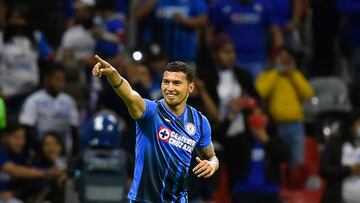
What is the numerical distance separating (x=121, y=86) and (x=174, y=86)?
53 cm

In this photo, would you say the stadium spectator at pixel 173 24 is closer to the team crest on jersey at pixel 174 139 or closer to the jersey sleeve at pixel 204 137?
the jersey sleeve at pixel 204 137

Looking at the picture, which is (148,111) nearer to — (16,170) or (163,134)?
(163,134)

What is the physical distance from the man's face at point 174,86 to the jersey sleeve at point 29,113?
16.7ft

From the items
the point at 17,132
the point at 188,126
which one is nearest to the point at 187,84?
the point at 188,126

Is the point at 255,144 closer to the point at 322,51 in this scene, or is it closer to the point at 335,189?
the point at 335,189

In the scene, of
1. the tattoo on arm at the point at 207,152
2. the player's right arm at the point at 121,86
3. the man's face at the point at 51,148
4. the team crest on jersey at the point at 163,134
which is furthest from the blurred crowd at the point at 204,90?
the player's right arm at the point at 121,86


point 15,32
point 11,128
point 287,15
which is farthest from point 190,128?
point 287,15

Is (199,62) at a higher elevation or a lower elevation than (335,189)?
higher

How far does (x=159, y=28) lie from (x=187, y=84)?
632 centimetres

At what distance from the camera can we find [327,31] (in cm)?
1708

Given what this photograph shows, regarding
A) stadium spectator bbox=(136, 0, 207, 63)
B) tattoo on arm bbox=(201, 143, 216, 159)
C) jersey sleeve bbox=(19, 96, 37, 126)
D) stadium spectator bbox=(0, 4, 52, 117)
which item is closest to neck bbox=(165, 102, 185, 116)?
tattoo on arm bbox=(201, 143, 216, 159)

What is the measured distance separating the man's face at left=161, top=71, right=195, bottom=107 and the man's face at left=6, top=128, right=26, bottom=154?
→ 14.7 ft

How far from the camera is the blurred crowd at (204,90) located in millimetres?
13648

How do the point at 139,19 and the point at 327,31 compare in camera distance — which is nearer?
the point at 139,19
